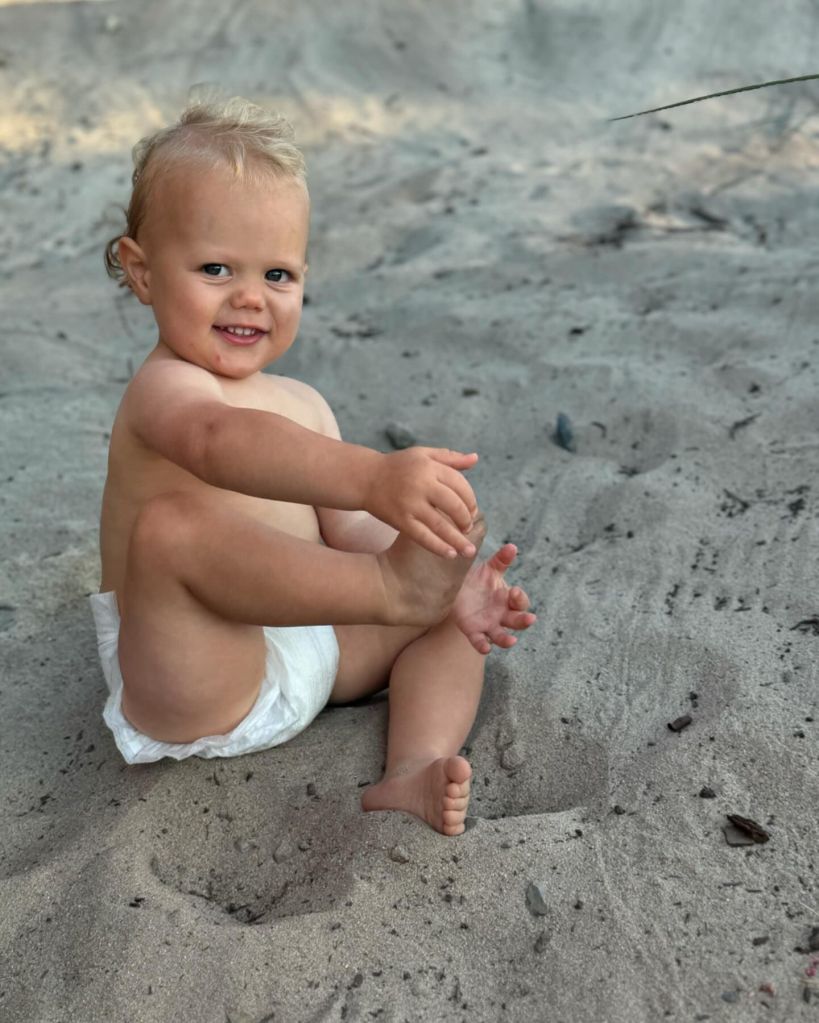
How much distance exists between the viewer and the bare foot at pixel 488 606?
5.67ft

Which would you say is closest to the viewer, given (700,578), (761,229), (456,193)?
(700,578)

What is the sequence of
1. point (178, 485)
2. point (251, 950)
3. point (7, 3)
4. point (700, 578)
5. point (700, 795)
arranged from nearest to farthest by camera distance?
point (251, 950) < point (700, 795) < point (178, 485) < point (700, 578) < point (7, 3)

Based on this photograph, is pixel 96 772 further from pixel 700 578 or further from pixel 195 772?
pixel 700 578

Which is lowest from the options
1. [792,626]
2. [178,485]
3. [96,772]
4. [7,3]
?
[96,772]

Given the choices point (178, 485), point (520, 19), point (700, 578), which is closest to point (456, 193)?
point (520, 19)

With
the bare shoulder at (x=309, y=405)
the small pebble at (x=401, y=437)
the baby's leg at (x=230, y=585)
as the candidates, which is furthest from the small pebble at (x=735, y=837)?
the small pebble at (x=401, y=437)

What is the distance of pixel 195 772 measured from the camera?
1.83 meters

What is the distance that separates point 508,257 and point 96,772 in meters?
2.50

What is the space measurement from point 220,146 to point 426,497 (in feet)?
2.13

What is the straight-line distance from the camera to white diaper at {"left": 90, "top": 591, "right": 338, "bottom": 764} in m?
1.80

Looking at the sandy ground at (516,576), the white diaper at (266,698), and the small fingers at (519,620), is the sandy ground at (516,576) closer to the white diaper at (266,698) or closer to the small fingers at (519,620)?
the white diaper at (266,698)

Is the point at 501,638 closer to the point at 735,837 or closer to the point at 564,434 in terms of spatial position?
the point at 735,837

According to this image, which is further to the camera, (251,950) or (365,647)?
(365,647)

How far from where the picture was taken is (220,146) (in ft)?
5.67
